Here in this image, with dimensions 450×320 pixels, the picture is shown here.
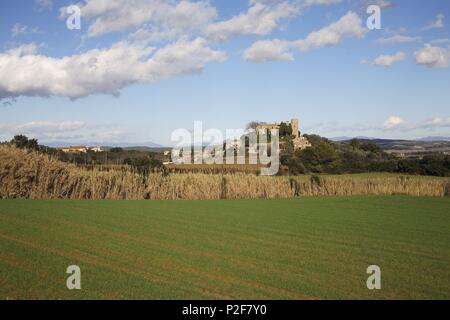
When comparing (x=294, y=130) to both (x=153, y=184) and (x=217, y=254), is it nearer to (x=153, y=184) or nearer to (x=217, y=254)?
(x=153, y=184)

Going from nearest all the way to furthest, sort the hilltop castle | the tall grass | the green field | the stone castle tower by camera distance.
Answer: the green field, the tall grass, the hilltop castle, the stone castle tower

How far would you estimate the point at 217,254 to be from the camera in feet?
32.2

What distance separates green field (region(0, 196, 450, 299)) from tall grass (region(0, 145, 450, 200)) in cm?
684

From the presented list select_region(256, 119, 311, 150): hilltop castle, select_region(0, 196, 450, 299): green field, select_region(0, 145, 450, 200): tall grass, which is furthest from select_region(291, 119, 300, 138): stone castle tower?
select_region(0, 196, 450, 299): green field

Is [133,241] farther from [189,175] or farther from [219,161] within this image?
[219,161]

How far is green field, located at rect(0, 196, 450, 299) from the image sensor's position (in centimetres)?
724

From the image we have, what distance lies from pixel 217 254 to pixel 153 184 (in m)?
16.7

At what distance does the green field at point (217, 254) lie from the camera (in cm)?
724

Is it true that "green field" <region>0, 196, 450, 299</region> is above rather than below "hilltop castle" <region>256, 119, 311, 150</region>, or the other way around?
below

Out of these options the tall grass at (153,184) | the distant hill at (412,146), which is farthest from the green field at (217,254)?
the distant hill at (412,146)

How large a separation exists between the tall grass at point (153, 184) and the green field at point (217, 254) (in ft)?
22.4

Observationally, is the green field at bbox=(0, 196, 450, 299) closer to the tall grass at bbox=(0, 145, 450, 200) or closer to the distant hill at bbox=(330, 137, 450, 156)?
the tall grass at bbox=(0, 145, 450, 200)
